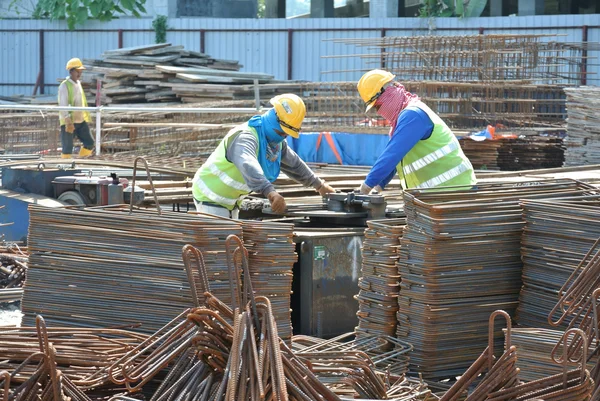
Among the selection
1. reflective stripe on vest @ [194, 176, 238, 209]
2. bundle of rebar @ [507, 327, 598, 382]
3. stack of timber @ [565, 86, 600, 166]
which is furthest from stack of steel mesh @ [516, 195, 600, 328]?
stack of timber @ [565, 86, 600, 166]

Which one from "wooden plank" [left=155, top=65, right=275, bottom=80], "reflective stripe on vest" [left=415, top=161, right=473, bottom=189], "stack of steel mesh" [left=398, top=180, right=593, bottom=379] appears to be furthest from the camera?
"wooden plank" [left=155, top=65, right=275, bottom=80]

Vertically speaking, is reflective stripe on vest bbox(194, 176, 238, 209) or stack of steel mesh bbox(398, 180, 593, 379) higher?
reflective stripe on vest bbox(194, 176, 238, 209)

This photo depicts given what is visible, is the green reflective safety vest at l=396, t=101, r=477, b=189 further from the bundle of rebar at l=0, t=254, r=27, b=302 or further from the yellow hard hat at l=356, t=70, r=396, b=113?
the bundle of rebar at l=0, t=254, r=27, b=302

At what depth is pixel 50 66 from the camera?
98.5ft

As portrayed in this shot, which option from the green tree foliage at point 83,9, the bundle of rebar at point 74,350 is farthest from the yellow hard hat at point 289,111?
the green tree foliage at point 83,9

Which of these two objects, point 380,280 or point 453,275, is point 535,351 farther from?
point 380,280

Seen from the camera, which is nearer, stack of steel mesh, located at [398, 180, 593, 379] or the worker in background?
stack of steel mesh, located at [398, 180, 593, 379]

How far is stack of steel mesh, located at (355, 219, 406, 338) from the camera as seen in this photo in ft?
23.6

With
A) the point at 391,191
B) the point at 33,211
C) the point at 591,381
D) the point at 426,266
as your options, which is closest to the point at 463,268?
the point at 426,266

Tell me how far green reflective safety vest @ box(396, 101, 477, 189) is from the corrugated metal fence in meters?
18.1

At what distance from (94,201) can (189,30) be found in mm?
18297

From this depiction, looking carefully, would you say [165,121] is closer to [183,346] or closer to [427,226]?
[427,226]

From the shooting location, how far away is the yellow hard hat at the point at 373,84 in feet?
28.5

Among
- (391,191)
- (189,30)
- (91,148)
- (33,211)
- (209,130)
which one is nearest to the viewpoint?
(33,211)
